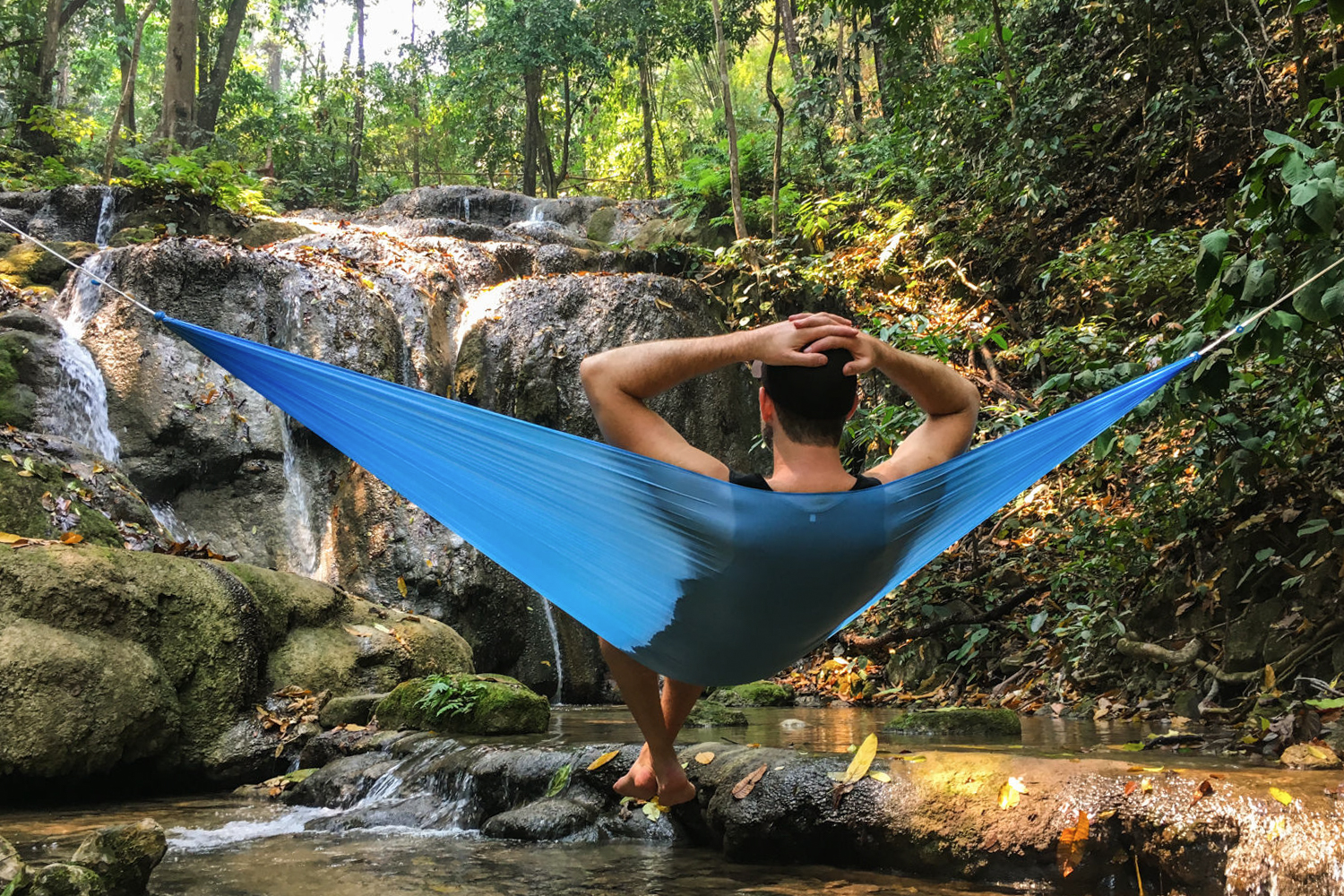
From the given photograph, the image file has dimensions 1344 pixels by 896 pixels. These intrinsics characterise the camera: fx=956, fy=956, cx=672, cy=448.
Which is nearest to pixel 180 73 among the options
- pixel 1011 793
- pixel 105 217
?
pixel 105 217

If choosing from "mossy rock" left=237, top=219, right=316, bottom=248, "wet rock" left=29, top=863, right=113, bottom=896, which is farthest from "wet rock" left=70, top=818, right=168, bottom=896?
"mossy rock" left=237, top=219, right=316, bottom=248

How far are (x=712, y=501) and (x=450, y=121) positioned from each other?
583 inches

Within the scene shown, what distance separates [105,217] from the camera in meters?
8.28

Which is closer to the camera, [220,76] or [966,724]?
[966,724]

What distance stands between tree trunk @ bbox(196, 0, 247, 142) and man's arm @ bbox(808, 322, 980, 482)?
12.7 metres

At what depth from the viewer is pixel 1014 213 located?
6.36 metres

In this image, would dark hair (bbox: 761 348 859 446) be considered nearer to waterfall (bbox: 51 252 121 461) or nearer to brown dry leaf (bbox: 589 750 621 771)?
brown dry leaf (bbox: 589 750 621 771)

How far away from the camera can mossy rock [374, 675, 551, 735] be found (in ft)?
11.1

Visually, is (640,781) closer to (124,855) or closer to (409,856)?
(409,856)

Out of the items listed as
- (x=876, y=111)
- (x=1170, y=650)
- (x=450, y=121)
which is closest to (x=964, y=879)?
(x=1170, y=650)

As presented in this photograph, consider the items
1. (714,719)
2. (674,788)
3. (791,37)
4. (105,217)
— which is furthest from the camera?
(791,37)

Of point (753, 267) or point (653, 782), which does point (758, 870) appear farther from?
point (753, 267)

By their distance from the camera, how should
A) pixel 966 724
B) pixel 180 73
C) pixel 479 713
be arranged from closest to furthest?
pixel 966 724, pixel 479 713, pixel 180 73

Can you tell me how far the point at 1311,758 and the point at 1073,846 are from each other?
755mm
